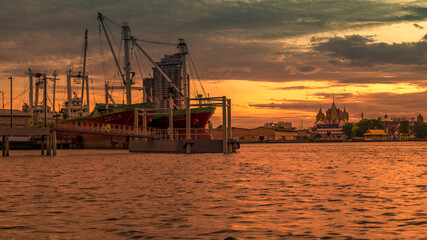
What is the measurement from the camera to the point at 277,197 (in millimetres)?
18844

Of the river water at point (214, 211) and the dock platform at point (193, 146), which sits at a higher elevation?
the dock platform at point (193, 146)

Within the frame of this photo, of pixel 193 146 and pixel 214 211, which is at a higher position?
pixel 193 146

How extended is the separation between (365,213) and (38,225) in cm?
949

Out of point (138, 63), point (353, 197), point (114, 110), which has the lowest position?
point (353, 197)

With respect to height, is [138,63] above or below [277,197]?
above

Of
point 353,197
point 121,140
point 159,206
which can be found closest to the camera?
point 159,206

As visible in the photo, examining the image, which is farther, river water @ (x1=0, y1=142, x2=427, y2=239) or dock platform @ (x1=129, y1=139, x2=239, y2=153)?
dock platform @ (x1=129, y1=139, x2=239, y2=153)

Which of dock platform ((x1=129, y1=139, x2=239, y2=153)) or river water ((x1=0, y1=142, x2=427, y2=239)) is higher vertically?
dock platform ((x1=129, y1=139, x2=239, y2=153))

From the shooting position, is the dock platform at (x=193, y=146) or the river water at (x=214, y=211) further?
the dock platform at (x=193, y=146)

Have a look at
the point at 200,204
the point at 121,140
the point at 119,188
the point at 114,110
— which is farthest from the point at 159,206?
the point at 121,140

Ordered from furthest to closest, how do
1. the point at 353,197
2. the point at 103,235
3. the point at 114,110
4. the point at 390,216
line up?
1. the point at 114,110
2. the point at 353,197
3. the point at 390,216
4. the point at 103,235

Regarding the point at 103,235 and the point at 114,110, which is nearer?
the point at 103,235

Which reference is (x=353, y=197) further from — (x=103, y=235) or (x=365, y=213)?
(x=103, y=235)

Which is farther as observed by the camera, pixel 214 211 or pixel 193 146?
pixel 193 146
